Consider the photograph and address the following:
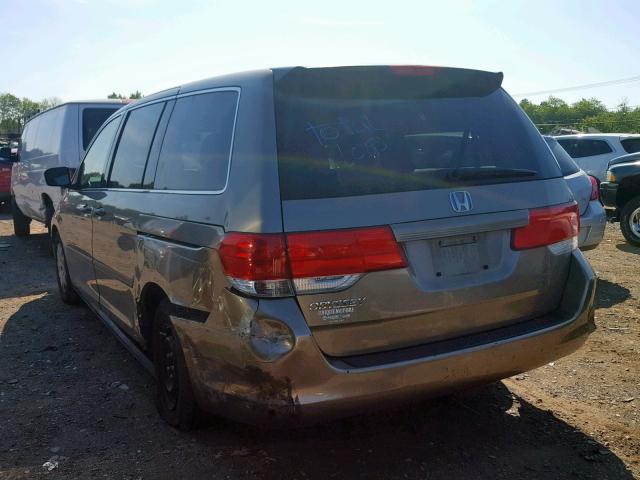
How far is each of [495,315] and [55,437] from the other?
8.16ft

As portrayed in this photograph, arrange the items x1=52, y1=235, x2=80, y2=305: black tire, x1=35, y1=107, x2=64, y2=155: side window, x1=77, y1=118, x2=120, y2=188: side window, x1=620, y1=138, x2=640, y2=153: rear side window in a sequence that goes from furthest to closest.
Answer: x1=620, y1=138, x2=640, y2=153: rear side window, x1=35, y1=107, x2=64, y2=155: side window, x1=52, y1=235, x2=80, y2=305: black tire, x1=77, y1=118, x2=120, y2=188: side window

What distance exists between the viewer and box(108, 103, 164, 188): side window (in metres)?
4.03

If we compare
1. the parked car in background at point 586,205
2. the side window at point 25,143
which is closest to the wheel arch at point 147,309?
the parked car in background at point 586,205

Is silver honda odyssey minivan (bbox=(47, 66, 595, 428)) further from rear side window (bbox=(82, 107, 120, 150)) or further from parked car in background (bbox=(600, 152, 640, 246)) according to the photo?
parked car in background (bbox=(600, 152, 640, 246))

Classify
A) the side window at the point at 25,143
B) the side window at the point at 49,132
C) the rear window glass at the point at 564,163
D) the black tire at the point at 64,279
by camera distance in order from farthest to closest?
the side window at the point at 25,143 < the side window at the point at 49,132 < the rear window glass at the point at 564,163 < the black tire at the point at 64,279

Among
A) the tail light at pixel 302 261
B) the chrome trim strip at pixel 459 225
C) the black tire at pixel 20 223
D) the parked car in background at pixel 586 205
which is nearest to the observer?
the tail light at pixel 302 261

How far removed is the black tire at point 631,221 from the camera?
32.3ft

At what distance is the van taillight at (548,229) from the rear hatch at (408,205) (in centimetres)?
2

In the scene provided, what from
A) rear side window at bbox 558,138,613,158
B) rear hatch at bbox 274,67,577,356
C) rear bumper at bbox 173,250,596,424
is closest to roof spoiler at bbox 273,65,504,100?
rear hatch at bbox 274,67,577,356

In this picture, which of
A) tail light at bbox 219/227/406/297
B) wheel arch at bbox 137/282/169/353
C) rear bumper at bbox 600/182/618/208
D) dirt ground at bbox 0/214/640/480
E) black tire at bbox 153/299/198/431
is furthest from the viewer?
rear bumper at bbox 600/182/618/208

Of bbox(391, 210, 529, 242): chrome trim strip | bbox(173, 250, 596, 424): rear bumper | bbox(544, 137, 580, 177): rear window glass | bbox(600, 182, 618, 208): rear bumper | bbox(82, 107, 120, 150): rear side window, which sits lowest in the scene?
bbox(173, 250, 596, 424): rear bumper

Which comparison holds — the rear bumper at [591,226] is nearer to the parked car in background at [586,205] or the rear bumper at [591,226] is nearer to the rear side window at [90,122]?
the parked car in background at [586,205]

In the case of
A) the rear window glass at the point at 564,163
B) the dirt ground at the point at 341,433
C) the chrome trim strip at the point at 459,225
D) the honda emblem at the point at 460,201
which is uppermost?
the rear window glass at the point at 564,163

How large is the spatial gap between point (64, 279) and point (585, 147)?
1223 cm
